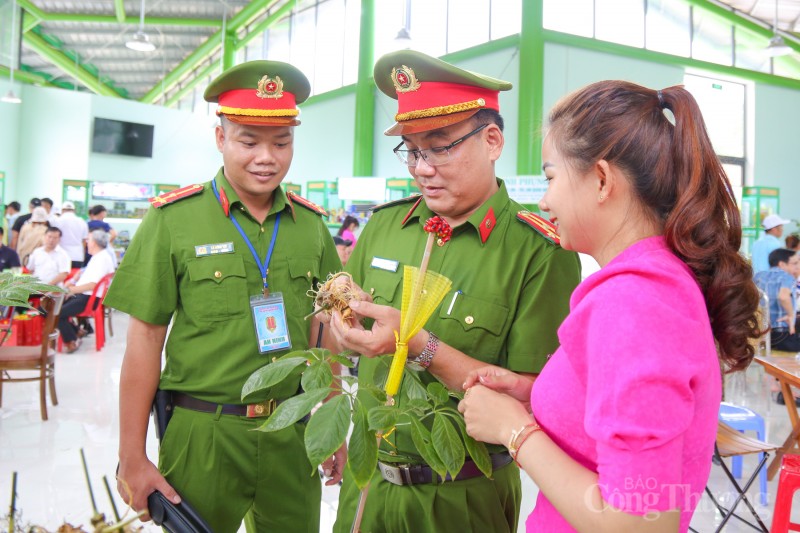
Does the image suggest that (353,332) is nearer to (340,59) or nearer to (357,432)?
(357,432)

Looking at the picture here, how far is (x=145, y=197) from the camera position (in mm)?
13938

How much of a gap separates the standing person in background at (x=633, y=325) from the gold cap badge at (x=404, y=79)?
0.59 metres

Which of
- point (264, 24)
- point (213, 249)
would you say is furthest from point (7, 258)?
point (264, 24)

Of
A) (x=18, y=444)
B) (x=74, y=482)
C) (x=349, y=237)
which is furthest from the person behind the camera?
(x=349, y=237)

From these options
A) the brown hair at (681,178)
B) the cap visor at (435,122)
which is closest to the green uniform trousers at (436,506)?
the brown hair at (681,178)

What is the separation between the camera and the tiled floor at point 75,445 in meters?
3.06

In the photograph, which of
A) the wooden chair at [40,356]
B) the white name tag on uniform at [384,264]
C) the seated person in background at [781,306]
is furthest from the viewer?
the seated person in background at [781,306]

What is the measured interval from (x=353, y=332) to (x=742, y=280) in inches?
25.7

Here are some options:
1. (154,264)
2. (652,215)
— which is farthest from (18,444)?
(652,215)

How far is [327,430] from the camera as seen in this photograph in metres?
0.89

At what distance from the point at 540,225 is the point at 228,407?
0.95 metres

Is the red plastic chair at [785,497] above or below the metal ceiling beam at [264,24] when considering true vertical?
below

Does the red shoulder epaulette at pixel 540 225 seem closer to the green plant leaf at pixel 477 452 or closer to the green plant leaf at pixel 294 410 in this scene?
the green plant leaf at pixel 477 452

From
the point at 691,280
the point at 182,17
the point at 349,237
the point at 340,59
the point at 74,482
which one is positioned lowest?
the point at 74,482
